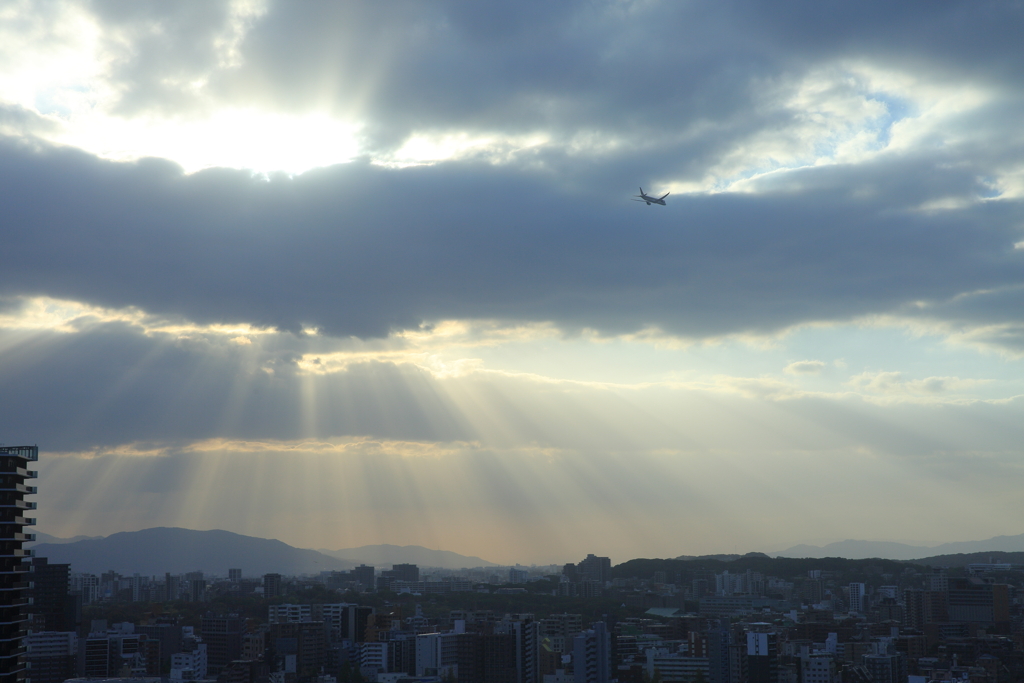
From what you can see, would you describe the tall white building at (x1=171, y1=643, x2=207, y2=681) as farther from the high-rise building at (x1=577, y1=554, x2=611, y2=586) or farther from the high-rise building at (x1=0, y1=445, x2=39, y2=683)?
the high-rise building at (x1=577, y1=554, x2=611, y2=586)

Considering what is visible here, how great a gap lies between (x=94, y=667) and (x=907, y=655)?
58295mm

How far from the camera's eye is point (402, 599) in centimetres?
11712

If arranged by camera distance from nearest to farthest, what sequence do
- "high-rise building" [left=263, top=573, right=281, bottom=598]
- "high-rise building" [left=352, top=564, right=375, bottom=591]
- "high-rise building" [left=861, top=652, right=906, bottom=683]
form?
1. "high-rise building" [left=861, top=652, right=906, bottom=683]
2. "high-rise building" [left=263, top=573, right=281, bottom=598]
3. "high-rise building" [left=352, top=564, right=375, bottom=591]

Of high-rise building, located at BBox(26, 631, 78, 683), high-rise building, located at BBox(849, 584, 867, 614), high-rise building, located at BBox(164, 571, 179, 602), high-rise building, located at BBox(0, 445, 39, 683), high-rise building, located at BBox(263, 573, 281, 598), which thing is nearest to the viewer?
high-rise building, located at BBox(0, 445, 39, 683)

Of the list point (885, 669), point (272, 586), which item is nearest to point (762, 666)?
point (885, 669)

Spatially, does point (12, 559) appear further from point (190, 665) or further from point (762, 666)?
point (762, 666)

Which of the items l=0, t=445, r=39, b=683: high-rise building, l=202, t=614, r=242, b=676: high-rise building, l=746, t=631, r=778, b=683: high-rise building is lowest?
l=202, t=614, r=242, b=676: high-rise building

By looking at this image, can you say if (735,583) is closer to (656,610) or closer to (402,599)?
(656,610)

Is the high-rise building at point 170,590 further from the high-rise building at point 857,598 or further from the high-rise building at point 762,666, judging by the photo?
the high-rise building at point 762,666

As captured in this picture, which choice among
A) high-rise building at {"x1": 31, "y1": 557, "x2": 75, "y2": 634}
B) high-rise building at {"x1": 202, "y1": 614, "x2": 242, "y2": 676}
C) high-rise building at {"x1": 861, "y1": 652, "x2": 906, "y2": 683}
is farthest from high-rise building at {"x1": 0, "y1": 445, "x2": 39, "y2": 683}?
high-rise building at {"x1": 31, "y1": 557, "x2": 75, "y2": 634}

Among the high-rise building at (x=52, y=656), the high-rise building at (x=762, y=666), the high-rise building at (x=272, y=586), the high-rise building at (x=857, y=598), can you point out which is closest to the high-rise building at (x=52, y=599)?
the high-rise building at (x=52, y=656)

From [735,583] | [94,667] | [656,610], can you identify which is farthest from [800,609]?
[94,667]

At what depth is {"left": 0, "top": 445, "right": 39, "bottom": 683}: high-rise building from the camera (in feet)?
88.3

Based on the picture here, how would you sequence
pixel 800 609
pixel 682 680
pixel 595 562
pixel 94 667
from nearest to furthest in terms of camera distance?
pixel 682 680
pixel 94 667
pixel 800 609
pixel 595 562
